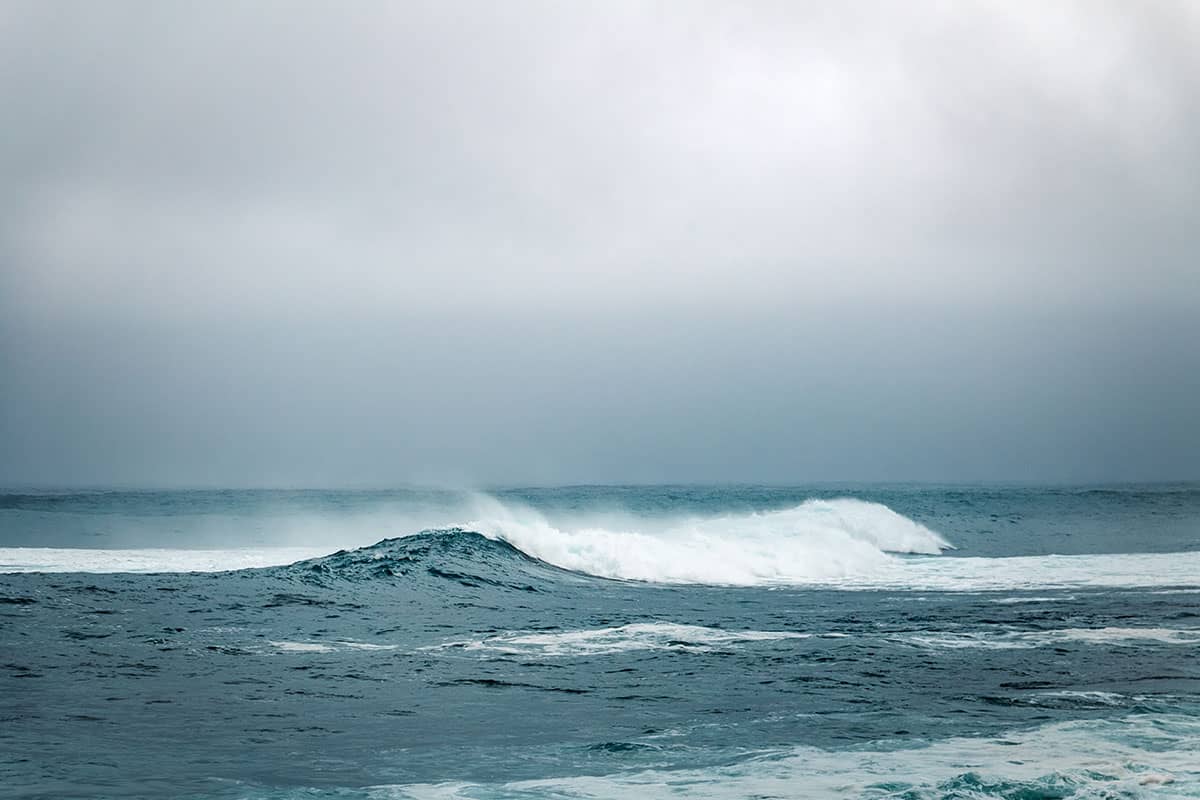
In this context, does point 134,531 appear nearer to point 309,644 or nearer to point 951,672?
point 309,644

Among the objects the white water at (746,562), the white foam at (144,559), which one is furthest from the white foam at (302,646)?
the white water at (746,562)

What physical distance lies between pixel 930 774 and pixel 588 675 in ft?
17.4

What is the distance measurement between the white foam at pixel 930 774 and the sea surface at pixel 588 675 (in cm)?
3

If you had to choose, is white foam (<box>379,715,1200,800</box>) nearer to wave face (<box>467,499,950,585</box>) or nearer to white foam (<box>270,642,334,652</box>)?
white foam (<box>270,642,334,652</box>)

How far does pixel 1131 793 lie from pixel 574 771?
437 cm

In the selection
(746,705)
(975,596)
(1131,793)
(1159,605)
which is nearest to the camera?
(1131,793)

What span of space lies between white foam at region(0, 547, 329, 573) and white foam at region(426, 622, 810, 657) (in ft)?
43.6

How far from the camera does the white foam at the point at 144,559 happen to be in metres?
27.5

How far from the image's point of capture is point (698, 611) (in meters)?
19.8

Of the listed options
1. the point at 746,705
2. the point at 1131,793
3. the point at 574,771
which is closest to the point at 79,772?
the point at 574,771

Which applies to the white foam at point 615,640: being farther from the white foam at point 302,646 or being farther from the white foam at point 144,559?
the white foam at point 144,559

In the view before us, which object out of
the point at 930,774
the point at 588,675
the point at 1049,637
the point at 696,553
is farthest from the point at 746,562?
the point at 930,774

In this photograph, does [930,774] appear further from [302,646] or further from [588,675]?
[302,646]

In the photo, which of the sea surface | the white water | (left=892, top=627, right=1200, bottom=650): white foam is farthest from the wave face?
(left=892, top=627, right=1200, bottom=650): white foam
